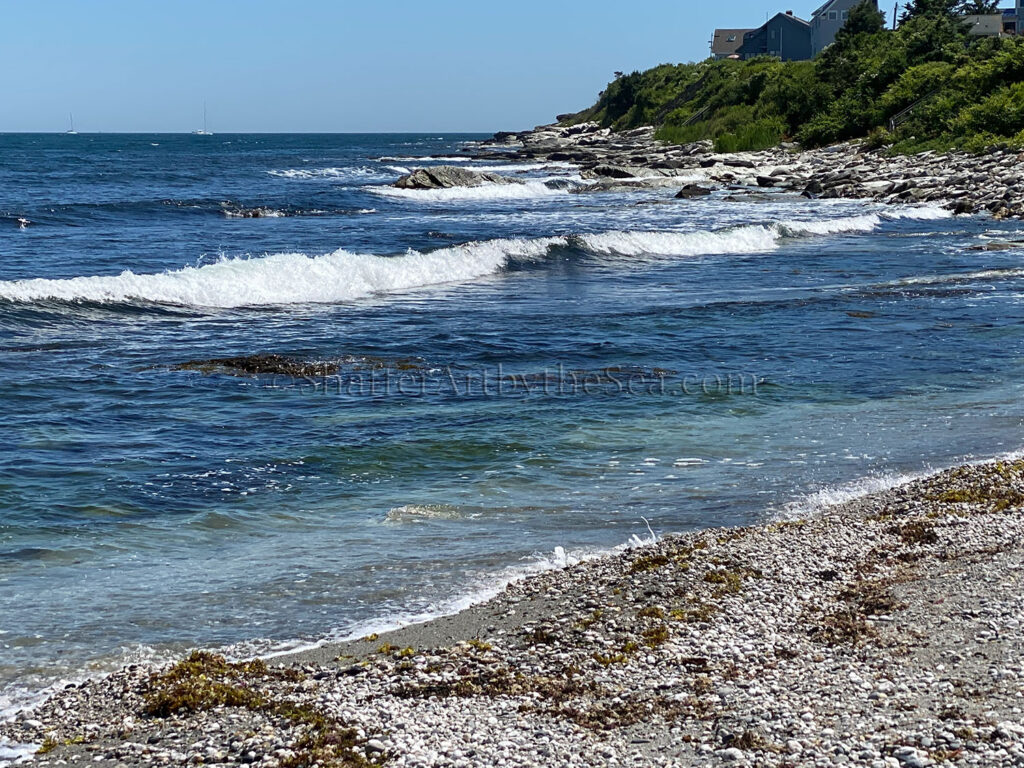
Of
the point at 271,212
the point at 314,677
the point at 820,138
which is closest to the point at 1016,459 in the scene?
the point at 314,677

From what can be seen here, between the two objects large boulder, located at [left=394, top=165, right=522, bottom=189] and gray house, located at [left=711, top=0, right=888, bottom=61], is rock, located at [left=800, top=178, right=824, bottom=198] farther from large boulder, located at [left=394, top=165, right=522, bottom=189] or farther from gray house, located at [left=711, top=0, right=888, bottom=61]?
gray house, located at [left=711, top=0, right=888, bottom=61]

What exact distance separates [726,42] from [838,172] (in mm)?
90141

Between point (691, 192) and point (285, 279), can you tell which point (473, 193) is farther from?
point (285, 279)

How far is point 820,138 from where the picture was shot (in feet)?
186

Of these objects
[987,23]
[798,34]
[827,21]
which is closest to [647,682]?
[987,23]

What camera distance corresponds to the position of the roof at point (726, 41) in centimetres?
12838

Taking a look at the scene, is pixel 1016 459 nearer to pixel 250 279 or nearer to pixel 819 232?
pixel 250 279

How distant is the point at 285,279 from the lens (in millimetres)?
22000

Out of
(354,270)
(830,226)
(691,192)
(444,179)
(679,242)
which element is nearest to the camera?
(354,270)

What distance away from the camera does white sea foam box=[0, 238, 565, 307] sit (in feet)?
64.7

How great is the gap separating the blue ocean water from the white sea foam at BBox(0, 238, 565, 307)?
9cm

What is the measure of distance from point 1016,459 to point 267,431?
721 cm

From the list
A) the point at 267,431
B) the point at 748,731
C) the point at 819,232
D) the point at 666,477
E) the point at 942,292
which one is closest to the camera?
the point at 748,731

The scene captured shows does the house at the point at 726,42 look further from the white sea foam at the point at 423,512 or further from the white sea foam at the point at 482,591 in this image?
the white sea foam at the point at 482,591
